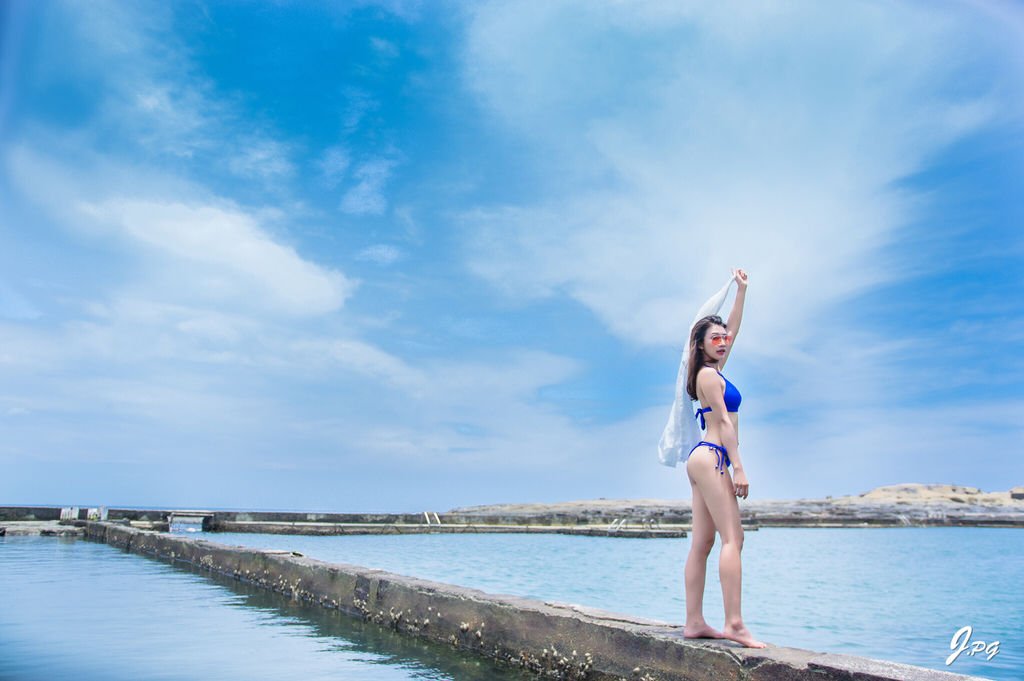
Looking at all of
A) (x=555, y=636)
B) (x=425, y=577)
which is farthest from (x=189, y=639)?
(x=425, y=577)

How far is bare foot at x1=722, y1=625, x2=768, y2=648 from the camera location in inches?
141

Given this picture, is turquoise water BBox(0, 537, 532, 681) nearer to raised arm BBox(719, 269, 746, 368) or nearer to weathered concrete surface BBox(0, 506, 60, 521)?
raised arm BBox(719, 269, 746, 368)

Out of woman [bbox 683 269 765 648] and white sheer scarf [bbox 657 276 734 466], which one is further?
white sheer scarf [bbox 657 276 734 466]

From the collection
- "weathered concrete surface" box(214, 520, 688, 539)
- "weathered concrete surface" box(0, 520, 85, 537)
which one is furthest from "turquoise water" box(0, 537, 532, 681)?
"weathered concrete surface" box(214, 520, 688, 539)

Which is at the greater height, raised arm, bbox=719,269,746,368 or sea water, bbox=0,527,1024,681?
raised arm, bbox=719,269,746,368

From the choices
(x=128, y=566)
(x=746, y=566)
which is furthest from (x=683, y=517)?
(x=128, y=566)

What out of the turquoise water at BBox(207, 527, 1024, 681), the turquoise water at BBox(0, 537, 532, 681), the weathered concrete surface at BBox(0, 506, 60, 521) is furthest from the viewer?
the weathered concrete surface at BBox(0, 506, 60, 521)

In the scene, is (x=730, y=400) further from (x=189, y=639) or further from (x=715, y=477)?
(x=189, y=639)

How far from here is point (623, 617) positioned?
4.52 m

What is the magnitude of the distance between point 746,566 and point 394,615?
13.6 metres

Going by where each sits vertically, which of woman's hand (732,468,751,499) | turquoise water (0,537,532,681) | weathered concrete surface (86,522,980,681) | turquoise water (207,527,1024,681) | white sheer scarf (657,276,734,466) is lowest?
turquoise water (207,527,1024,681)

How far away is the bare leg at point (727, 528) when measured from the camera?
3605 millimetres

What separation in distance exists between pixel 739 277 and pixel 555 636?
2.42 m

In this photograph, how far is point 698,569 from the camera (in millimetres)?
3887
